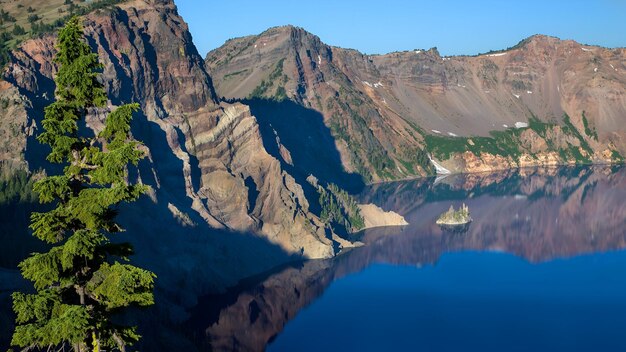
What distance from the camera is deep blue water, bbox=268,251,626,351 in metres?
110

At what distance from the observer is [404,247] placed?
18738 centimetres

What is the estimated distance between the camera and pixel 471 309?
128m

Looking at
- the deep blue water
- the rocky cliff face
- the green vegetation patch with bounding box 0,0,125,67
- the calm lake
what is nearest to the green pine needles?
the calm lake

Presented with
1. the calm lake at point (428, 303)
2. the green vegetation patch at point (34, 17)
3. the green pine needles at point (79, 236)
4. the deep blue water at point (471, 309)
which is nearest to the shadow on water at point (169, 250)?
the calm lake at point (428, 303)

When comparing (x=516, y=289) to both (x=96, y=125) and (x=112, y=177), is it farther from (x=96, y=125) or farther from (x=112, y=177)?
(x=112, y=177)

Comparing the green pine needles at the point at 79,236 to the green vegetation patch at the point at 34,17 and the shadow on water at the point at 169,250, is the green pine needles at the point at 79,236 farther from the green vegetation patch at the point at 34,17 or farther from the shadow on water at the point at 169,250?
the green vegetation patch at the point at 34,17

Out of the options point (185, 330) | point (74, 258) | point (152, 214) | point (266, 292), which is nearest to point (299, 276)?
point (266, 292)

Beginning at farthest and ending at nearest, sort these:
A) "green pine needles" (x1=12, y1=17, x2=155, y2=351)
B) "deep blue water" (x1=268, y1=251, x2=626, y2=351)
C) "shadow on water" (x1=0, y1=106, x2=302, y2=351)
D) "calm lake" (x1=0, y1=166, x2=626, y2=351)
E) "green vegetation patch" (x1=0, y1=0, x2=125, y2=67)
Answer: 1. "green vegetation patch" (x1=0, y1=0, x2=125, y2=67)
2. "calm lake" (x1=0, y1=166, x2=626, y2=351)
3. "deep blue water" (x1=268, y1=251, x2=626, y2=351)
4. "shadow on water" (x1=0, y1=106, x2=302, y2=351)
5. "green pine needles" (x1=12, y1=17, x2=155, y2=351)

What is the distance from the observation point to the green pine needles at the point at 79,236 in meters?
24.5

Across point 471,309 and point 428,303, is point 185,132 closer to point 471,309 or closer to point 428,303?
point 428,303

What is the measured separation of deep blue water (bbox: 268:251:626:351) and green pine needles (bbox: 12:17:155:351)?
85.4 m

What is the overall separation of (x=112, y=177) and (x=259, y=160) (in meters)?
152

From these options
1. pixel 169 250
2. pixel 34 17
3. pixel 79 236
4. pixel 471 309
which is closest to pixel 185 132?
pixel 169 250

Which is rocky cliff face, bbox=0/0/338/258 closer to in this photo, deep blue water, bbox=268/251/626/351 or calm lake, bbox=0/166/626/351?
calm lake, bbox=0/166/626/351
